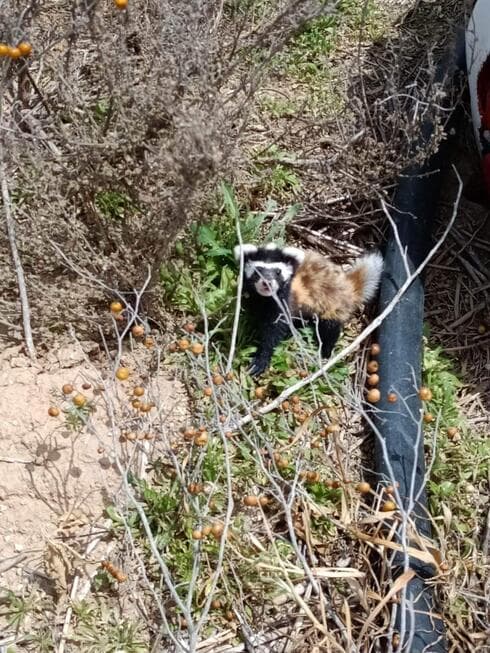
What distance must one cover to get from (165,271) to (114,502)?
4.13 ft

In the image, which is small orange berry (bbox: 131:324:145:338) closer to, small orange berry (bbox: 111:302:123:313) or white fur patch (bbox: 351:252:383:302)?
small orange berry (bbox: 111:302:123:313)

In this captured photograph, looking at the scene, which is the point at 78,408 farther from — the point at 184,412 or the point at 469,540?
the point at 469,540

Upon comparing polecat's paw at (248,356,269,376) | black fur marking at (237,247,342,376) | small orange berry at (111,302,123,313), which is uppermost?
small orange berry at (111,302,123,313)

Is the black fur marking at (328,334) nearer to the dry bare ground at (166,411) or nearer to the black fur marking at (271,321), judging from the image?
the black fur marking at (271,321)

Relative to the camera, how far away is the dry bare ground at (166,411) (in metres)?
3.40

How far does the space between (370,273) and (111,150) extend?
157 centimetres

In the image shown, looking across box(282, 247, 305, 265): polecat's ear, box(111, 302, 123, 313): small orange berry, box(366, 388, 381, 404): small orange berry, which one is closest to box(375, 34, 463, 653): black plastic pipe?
box(366, 388, 381, 404): small orange berry

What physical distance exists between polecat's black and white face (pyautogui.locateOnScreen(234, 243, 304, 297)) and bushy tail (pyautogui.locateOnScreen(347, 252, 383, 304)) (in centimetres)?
34

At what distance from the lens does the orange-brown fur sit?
421cm

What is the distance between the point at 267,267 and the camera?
13.3 ft

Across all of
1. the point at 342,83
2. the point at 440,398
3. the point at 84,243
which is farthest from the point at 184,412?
the point at 342,83

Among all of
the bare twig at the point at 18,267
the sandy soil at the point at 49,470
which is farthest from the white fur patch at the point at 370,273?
the bare twig at the point at 18,267

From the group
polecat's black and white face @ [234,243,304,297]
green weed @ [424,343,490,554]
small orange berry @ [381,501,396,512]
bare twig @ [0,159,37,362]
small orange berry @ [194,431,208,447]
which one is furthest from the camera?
polecat's black and white face @ [234,243,304,297]

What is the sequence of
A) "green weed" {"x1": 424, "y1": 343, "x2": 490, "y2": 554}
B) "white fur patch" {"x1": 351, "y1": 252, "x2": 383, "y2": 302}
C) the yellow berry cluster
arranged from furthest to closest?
"white fur patch" {"x1": 351, "y1": 252, "x2": 383, "y2": 302} < "green weed" {"x1": 424, "y1": 343, "x2": 490, "y2": 554} < the yellow berry cluster
